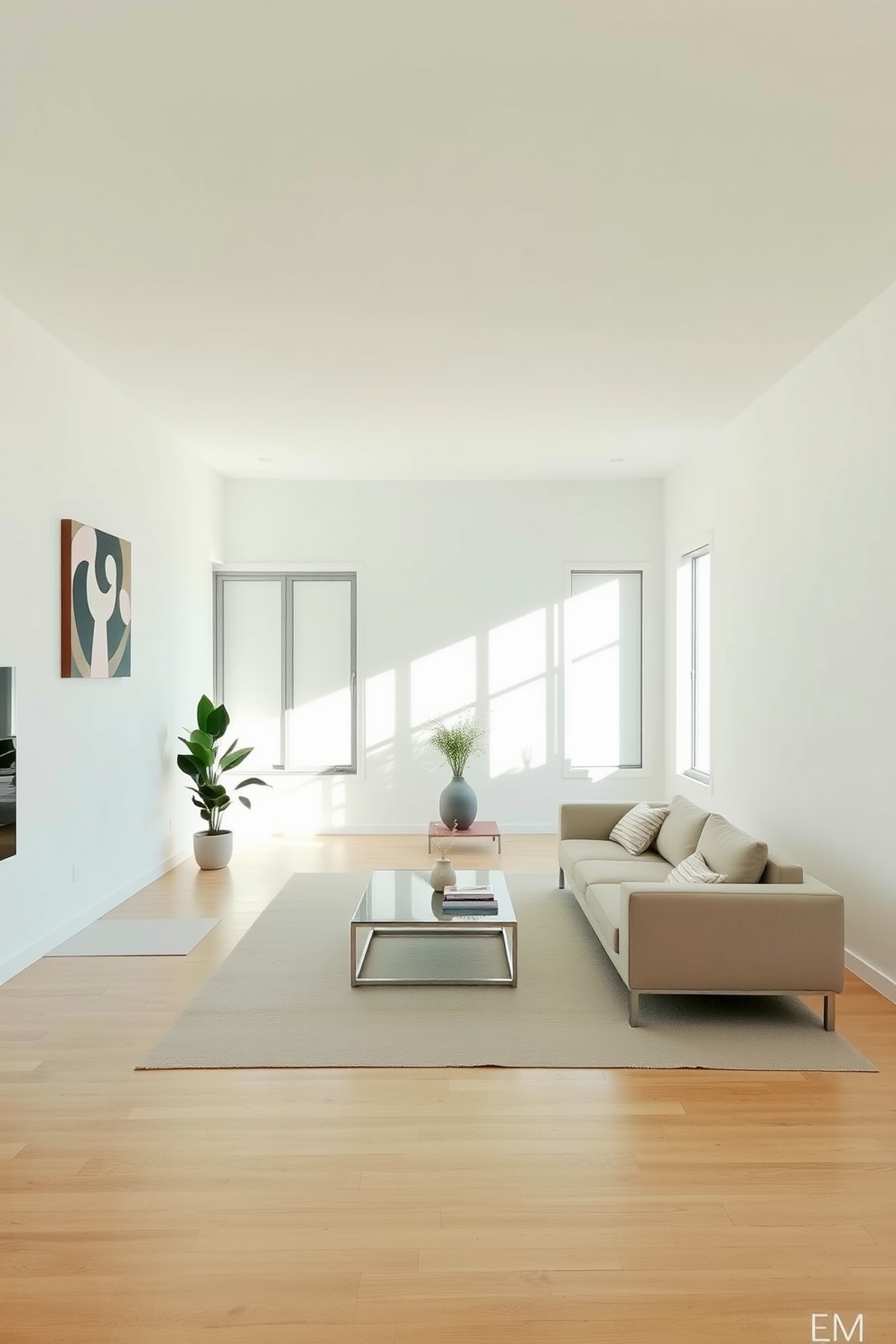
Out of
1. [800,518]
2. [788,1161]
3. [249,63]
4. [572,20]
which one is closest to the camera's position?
[572,20]

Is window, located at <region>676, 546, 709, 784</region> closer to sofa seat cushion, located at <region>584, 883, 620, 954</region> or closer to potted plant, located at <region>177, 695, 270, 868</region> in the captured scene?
sofa seat cushion, located at <region>584, 883, 620, 954</region>

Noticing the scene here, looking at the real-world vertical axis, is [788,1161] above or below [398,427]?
below

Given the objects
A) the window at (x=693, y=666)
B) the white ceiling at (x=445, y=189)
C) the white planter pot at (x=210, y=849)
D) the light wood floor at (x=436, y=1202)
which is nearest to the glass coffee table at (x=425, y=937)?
the light wood floor at (x=436, y=1202)

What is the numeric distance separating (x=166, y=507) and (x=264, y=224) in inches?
131

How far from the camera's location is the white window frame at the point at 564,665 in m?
7.93

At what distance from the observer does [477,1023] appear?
362 cm

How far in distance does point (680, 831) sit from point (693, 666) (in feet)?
8.51

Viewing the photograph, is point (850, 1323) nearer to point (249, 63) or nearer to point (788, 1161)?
point (788, 1161)

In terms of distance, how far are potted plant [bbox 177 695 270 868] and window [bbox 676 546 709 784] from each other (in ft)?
11.2

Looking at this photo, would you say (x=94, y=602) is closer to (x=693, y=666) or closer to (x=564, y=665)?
(x=564, y=665)

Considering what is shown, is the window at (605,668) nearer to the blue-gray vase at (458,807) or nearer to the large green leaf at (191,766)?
the blue-gray vase at (458,807)

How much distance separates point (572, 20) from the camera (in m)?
2.28

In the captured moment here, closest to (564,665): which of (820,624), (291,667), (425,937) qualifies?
(291,667)

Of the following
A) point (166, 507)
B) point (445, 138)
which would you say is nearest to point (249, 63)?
point (445, 138)
